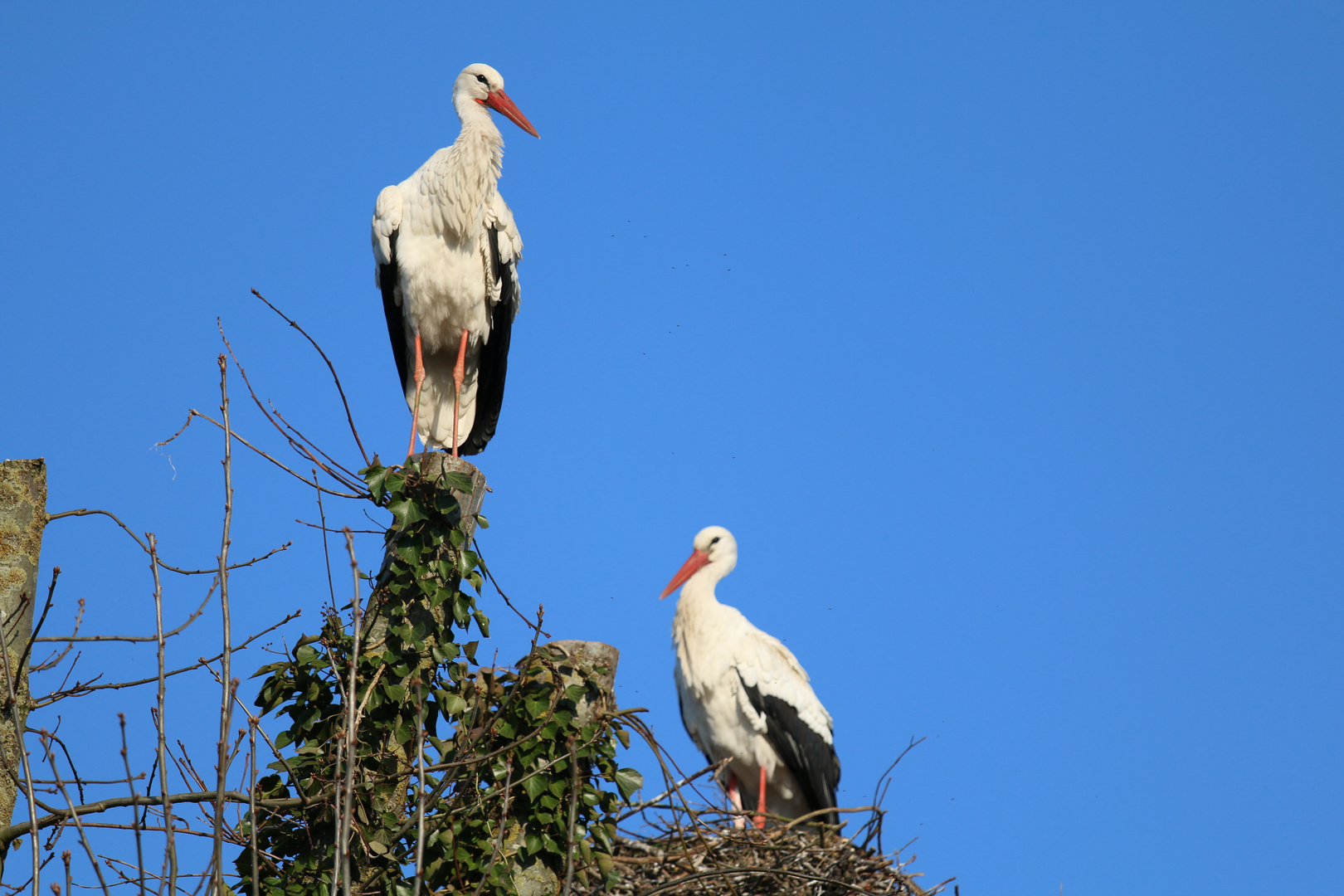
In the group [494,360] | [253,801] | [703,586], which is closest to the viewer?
[253,801]

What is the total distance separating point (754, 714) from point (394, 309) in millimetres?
2715

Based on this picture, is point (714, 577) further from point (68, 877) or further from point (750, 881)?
point (68, 877)

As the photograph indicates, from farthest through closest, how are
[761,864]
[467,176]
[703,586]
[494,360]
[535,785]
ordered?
[703,586] → [494,360] → [467,176] → [761,864] → [535,785]

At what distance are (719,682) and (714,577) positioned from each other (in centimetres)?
85

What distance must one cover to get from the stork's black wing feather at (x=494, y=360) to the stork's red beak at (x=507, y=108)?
34.4 inches

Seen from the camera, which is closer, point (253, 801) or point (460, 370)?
point (253, 801)

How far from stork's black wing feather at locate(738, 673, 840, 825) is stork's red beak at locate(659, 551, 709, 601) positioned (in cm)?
99

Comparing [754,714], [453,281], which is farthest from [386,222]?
[754,714]

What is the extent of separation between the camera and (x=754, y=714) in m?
6.38

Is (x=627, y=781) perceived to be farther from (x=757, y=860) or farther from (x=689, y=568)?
(x=689, y=568)

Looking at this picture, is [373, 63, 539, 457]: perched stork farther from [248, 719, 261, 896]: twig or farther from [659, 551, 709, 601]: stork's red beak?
[248, 719, 261, 896]: twig

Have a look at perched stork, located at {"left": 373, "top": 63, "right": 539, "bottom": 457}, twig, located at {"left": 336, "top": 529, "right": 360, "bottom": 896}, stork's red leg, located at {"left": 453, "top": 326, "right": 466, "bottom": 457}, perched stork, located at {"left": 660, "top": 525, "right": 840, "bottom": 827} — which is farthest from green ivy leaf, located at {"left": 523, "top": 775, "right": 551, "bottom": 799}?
stork's red leg, located at {"left": 453, "top": 326, "right": 466, "bottom": 457}

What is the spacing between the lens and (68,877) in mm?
2027

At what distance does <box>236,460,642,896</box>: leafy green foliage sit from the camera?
11.1ft
